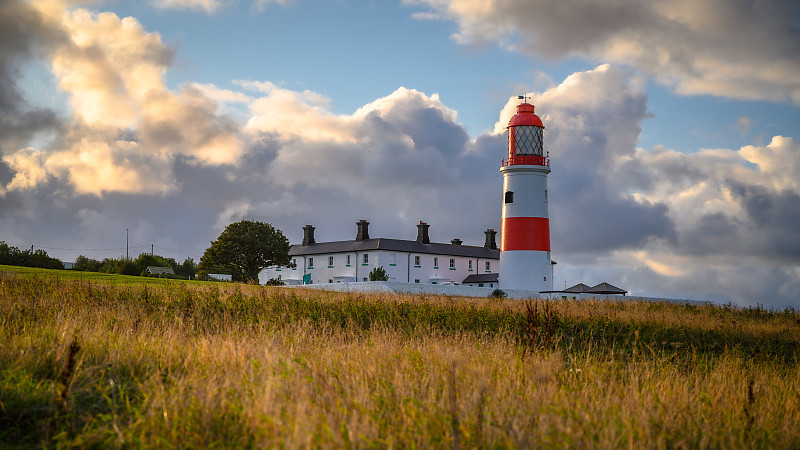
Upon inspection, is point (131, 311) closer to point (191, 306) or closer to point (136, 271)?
point (191, 306)

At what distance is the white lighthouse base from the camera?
37656 millimetres

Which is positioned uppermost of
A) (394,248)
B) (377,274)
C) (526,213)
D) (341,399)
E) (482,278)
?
(526,213)

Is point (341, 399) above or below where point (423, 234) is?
below

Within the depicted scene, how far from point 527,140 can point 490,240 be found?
34.8 meters


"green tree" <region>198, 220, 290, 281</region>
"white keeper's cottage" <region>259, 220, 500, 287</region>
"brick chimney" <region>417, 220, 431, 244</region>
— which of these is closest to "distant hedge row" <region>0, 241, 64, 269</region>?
"green tree" <region>198, 220, 290, 281</region>

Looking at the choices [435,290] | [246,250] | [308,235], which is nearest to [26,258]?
[246,250]

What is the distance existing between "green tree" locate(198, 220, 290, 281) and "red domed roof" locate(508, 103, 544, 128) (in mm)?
29747

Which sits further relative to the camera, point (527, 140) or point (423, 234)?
point (423, 234)

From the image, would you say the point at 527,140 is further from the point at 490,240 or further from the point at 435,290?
the point at 490,240

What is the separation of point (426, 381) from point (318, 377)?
3.77 ft

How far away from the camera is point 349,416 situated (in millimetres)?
5477

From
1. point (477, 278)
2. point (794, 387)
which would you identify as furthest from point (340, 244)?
point (794, 387)

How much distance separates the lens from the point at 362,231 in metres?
65.2

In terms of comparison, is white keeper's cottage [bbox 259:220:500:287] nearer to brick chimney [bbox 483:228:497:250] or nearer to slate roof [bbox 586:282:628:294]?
brick chimney [bbox 483:228:497:250]
